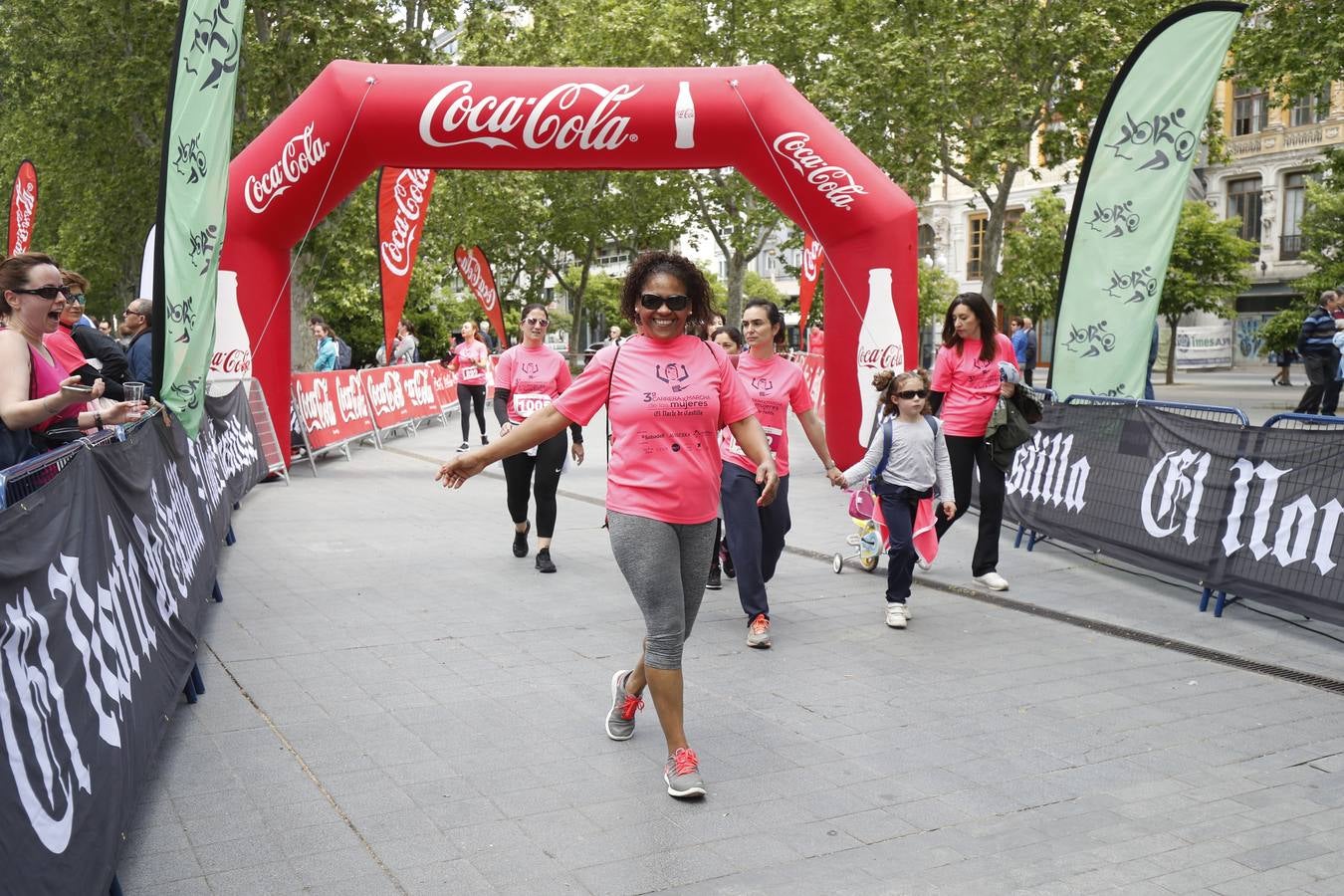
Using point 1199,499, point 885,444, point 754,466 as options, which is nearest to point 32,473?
point 754,466

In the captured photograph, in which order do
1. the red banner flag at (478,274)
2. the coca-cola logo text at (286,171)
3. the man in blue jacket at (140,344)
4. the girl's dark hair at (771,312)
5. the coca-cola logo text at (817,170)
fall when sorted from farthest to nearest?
the red banner flag at (478,274) → the coca-cola logo text at (817,170) → the coca-cola logo text at (286,171) → the man in blue jacket at (140,344) → the girl's dark hair at (771,312)

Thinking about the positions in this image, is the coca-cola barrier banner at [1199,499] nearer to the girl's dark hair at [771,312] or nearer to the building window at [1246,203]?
the girl's dark hair at [771,312]

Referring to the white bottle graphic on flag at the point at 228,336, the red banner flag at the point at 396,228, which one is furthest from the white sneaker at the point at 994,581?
the red banner flag at the point at 396,228

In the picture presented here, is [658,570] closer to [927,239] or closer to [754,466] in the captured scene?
[754,466]

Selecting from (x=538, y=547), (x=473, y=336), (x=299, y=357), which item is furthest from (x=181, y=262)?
(x=299, y=357)

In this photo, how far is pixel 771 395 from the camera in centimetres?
696

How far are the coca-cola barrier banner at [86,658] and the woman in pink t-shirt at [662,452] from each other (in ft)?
3.82

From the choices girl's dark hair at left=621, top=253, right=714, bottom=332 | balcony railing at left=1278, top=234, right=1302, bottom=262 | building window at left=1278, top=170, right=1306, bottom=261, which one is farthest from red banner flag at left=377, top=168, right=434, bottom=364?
balcony railing at left=1278, top=234, right=1302, bottom=262

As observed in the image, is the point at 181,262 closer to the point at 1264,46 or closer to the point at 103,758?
the point at 103,758

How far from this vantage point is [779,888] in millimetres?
3621

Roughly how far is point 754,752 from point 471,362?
13.0m

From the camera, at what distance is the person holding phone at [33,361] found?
483 centimetres

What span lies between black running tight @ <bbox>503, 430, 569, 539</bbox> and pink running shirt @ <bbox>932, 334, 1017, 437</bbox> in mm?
2611

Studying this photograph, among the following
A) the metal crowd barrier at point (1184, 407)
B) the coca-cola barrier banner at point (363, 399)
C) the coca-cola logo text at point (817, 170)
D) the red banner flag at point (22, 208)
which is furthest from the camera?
the red banner flag at point (22, 208)
